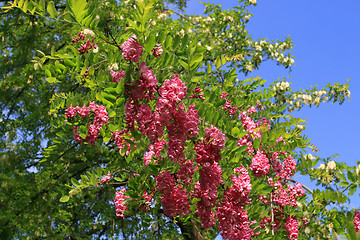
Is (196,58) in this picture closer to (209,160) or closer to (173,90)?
(173,90)

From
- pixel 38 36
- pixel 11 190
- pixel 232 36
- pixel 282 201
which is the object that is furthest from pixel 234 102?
pixel 232 36

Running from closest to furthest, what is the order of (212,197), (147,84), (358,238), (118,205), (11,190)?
(358,238) → (147,84) → (212,197) → (118,205) → (11,190)

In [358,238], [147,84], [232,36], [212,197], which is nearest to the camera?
[358,238]

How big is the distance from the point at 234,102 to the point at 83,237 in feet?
15.4

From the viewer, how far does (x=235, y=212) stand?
9.54 ft

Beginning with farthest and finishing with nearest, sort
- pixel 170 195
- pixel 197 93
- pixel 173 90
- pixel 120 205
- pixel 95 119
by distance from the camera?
pixel 120 205, pixel 95 119, pixel 197 93, pixel 170 195, pixel 173 90

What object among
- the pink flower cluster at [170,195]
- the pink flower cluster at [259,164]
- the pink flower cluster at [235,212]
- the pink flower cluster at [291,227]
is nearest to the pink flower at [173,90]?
the pink flower cluster at [170,195]

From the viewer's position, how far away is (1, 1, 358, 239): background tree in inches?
103

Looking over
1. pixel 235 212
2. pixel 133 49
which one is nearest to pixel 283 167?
pixel 235 212

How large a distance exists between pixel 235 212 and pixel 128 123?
119 cm

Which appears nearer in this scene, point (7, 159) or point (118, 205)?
point (118, 205)

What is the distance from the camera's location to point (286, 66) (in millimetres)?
9477

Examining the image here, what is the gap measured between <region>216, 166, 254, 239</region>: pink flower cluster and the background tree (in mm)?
60

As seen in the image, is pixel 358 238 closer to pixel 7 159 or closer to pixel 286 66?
pixel 7 159
